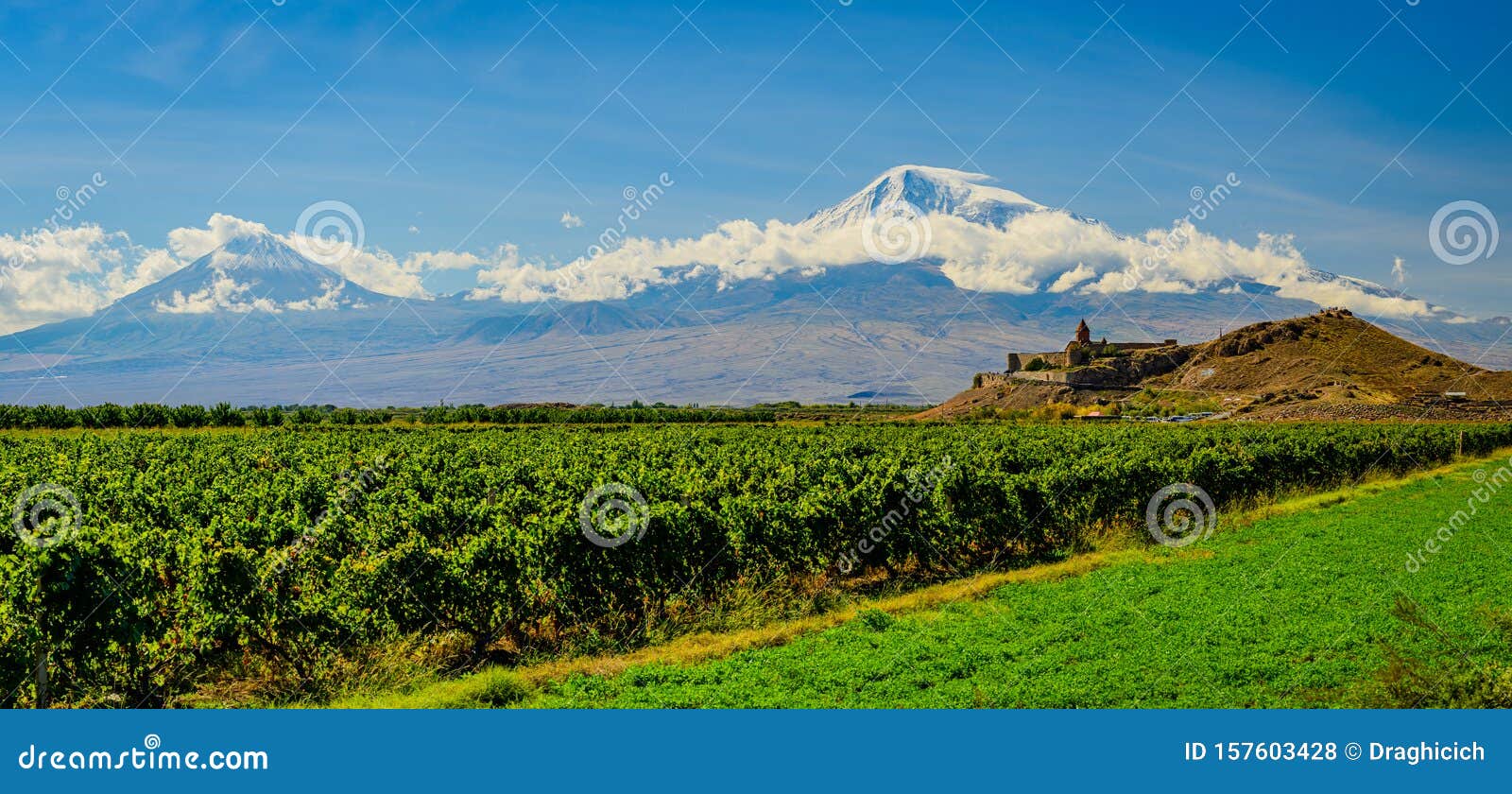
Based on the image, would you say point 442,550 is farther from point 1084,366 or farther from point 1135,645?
point 1084,366

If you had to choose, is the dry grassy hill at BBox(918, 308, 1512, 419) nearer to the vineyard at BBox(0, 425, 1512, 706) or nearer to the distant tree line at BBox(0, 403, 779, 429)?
the distant tree line at BBox(0, 403, 779, 429)

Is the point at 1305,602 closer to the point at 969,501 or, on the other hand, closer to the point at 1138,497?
the point at 969,501

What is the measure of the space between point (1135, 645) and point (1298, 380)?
143m

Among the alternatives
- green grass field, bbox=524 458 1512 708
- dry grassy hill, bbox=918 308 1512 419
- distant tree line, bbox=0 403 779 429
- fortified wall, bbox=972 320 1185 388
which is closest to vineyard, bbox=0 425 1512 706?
green grass field, bbox=524 458 1512 708

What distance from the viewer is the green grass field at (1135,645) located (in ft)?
31.4

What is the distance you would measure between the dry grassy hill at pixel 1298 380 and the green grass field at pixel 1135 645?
327 ft

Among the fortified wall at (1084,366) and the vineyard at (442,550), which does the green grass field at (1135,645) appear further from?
the fortified wall at (1084,366)

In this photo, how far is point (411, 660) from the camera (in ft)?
35.7

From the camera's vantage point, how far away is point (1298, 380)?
435 feet

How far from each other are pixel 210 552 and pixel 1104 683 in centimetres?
998

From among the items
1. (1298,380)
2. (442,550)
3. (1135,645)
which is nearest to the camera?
(1135,645)

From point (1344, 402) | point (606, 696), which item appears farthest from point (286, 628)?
point (1344, 402)

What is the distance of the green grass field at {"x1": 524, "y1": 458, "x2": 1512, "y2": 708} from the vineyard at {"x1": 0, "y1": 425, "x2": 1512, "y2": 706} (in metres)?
2.08

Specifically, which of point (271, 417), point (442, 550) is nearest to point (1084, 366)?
point (271, 417)
